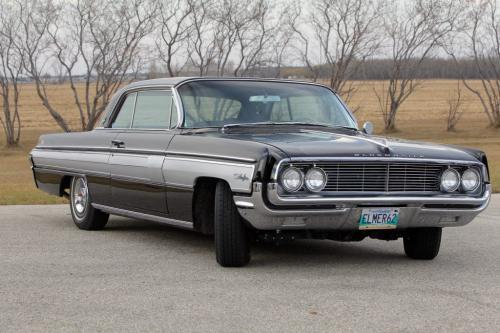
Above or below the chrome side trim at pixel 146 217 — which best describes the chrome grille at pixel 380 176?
above

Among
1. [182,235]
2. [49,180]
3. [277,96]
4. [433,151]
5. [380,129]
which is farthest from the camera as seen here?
[380,129]

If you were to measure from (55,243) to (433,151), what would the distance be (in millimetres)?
3552

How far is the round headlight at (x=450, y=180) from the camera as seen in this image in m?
7.24

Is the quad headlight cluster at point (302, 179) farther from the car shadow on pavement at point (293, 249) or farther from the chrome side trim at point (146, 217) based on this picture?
the chrome side trim at point (146, 217)

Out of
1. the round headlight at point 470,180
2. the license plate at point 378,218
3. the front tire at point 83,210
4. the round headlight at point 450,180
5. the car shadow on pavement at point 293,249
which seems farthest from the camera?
the front tire at point 83,210

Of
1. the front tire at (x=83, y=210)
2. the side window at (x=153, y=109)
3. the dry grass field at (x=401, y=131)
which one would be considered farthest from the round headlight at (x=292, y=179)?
the dry grass field at (x=401, y=131)

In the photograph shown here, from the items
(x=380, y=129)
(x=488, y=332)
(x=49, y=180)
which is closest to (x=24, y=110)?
(x=380, y=129)

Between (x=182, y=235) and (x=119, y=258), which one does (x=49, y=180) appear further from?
(x=119, y=258)

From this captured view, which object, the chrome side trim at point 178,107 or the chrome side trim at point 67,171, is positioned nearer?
the chrome side trim at point 178,107

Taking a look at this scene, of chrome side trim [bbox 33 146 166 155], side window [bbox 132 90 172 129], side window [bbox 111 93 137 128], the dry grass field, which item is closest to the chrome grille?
chrome side trim [bbox 33 146 166 155]

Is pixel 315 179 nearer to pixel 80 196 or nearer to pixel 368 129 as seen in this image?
pixel 368 129

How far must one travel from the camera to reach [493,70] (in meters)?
45.9

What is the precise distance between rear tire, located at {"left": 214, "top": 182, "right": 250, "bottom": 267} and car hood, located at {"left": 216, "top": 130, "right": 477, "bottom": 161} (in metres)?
0.50

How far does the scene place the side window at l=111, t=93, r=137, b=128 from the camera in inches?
364
